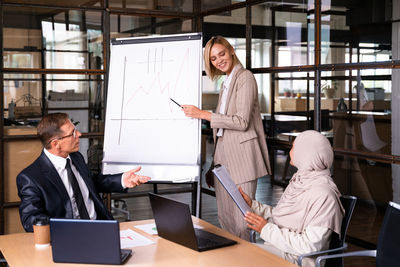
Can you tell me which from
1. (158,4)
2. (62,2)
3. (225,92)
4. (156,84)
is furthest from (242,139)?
(62,2)

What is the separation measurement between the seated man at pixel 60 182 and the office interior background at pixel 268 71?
133cm

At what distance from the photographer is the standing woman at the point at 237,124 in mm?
3574

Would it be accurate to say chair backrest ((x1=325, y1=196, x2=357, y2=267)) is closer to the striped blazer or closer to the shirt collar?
the striped blazer

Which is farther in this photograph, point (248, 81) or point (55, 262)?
point (248, 81)

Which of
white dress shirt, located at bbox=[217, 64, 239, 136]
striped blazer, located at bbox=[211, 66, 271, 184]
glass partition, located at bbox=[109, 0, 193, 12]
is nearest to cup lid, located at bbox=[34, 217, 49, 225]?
striped blazer, located at bbox=[211, 66, 271, 184]

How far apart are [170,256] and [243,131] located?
1.64 m

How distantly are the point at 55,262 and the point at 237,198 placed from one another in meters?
0.87

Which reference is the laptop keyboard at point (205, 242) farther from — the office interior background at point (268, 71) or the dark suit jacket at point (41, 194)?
the office interior background at point (268, 71)

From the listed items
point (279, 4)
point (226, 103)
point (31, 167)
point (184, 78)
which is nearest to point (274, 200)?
point (226, 103)

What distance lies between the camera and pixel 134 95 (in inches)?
152

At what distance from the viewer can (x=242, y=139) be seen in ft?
11.9

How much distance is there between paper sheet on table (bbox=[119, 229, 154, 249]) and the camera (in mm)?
2310

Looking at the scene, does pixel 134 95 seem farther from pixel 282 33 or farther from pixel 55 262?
pixel 55 262

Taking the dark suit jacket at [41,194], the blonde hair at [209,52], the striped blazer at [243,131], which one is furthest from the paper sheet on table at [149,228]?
the blonde hair at [209,52]
